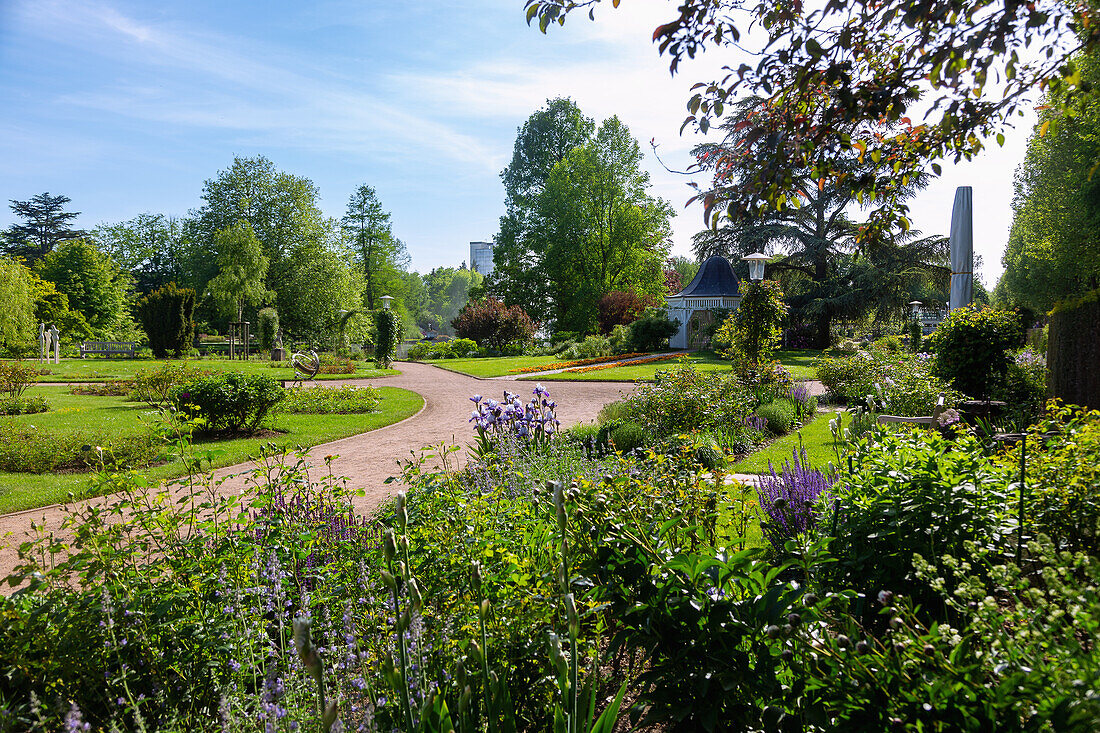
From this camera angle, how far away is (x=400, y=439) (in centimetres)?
980

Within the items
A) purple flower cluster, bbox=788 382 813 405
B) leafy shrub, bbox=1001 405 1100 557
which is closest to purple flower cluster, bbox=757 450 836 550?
leafy shrub, bbox=1001 405 1100 557

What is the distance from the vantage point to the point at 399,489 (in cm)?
643

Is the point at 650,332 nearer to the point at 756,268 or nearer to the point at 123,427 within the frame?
the point at 756,268

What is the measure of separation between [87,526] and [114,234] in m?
63.1

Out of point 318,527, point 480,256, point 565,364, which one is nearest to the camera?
point 318,527

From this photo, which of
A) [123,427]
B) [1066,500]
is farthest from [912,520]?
[123,427]

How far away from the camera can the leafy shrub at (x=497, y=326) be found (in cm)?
3494

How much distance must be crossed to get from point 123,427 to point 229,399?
202 centimetres

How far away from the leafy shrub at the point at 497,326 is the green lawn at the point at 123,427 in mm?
19652

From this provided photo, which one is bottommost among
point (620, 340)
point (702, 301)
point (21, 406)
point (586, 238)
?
point (21, 406)

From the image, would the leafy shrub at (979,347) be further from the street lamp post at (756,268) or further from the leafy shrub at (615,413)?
the street lamp post at (756,268)

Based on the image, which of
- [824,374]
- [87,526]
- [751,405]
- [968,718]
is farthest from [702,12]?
[824,374]

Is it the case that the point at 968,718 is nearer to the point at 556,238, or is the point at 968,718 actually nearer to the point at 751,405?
the point at 751,405

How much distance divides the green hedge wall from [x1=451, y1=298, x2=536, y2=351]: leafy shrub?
28.4 meters
